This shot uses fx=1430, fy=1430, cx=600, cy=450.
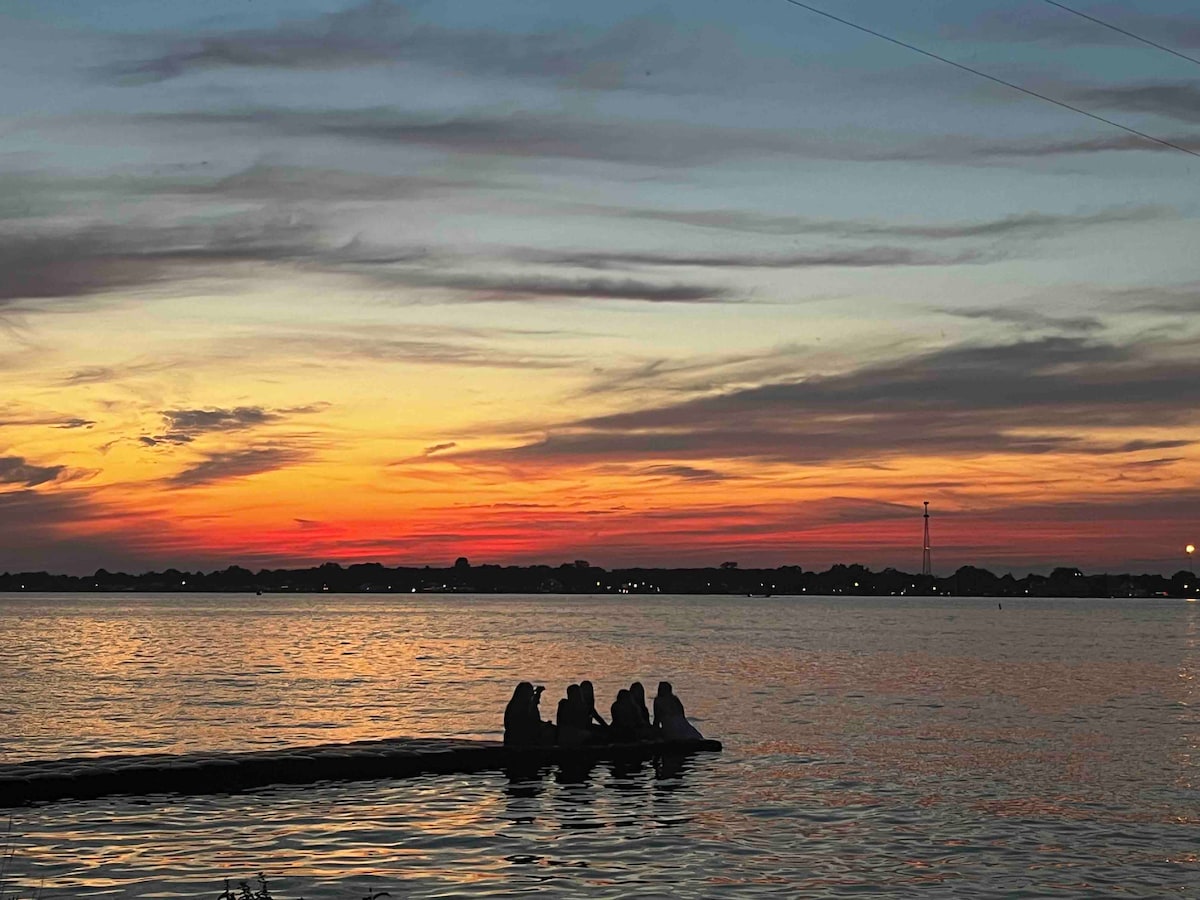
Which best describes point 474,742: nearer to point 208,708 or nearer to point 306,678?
point 208,708

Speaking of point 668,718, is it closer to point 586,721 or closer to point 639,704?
point 639,704

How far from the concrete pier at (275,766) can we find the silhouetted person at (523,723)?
0.35 m

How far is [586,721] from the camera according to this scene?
3378 cm

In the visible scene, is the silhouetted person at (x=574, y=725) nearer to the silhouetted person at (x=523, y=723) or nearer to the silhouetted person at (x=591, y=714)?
A: the silhouetted person at (x=591, y=714)

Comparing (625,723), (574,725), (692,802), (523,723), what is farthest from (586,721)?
(692,802)

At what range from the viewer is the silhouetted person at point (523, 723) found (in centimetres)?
3322

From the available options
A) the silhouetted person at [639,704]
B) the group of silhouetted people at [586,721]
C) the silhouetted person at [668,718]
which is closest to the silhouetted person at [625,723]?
the group of silhouetted people at [586,721]

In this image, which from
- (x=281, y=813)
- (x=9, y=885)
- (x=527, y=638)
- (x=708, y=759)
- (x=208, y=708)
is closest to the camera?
(x=9, y=885)

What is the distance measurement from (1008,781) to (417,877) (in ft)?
58.9

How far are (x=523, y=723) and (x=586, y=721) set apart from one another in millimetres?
1537

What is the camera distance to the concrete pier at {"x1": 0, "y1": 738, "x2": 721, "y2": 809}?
27312 millimetres

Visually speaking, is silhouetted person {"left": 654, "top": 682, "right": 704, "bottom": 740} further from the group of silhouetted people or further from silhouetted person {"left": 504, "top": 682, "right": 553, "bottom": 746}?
silhouetted person {"left": 504, "top": 682, "right": 553, "bottom": 746}

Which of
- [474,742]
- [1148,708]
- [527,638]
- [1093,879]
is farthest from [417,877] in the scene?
[527,638]

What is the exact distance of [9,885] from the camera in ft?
65.5
